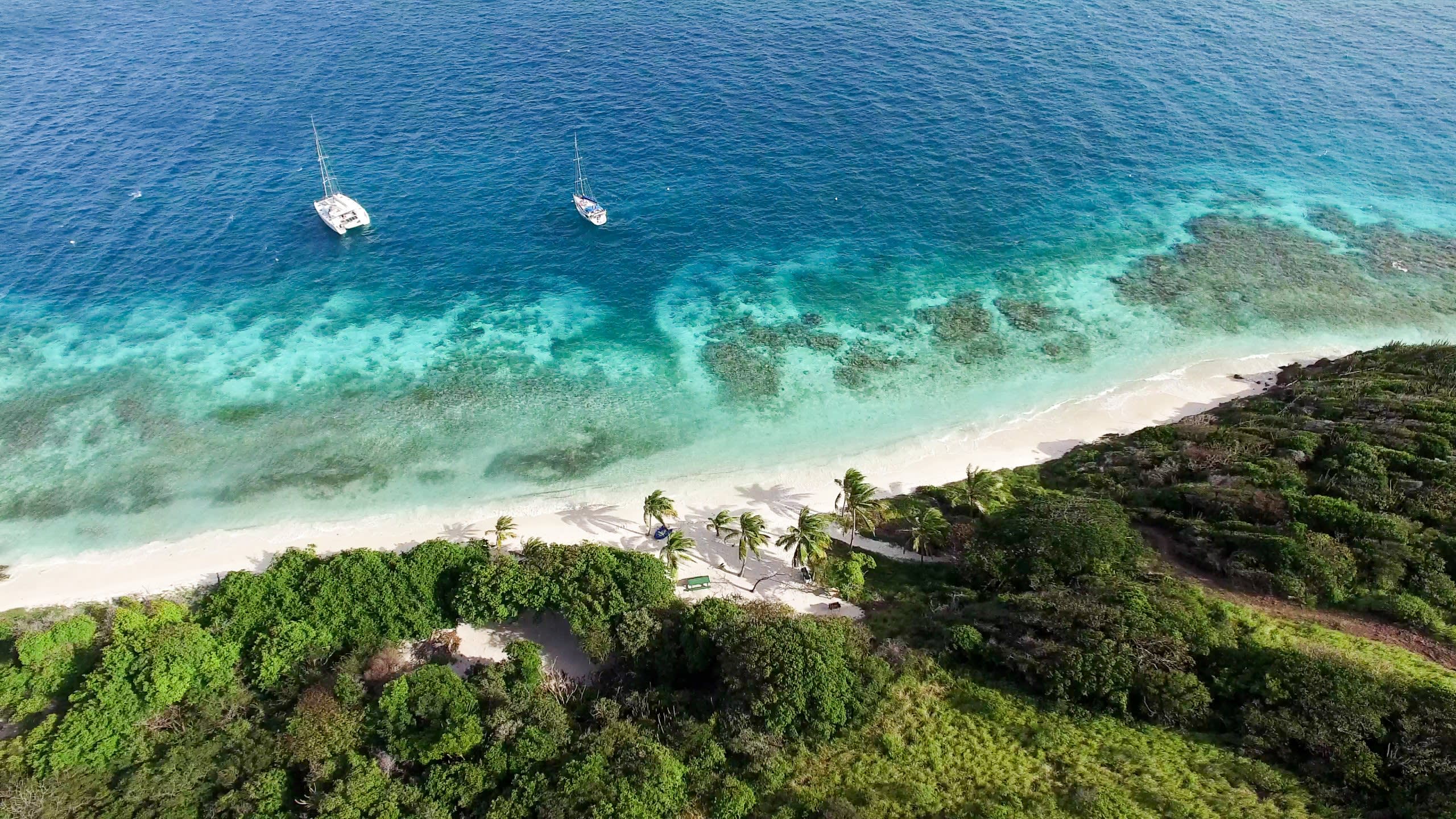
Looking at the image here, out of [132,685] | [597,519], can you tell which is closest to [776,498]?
[597,519]

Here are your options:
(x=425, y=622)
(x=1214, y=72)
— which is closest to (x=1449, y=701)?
(x=425, y=622)

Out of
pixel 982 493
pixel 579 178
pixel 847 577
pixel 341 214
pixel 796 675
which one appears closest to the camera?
pixel 796 675

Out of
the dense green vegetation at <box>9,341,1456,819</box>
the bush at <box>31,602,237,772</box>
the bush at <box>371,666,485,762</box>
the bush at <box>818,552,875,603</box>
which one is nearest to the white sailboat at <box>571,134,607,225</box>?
the dense green vegetation at <box>9,341,1456,819</box>

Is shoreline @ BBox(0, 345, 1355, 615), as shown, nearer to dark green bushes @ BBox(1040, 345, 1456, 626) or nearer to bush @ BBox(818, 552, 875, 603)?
bush @ BBox(818, 552, 875, 603)

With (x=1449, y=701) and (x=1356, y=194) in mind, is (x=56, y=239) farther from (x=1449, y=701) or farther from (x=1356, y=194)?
(x=1356, y=194)

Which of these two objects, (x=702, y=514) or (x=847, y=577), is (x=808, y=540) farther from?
(x=702, y=514)
